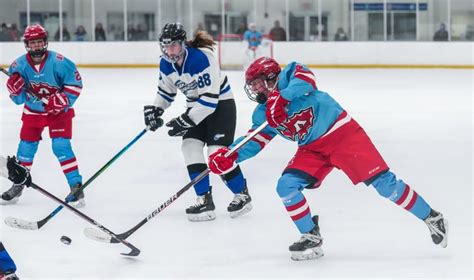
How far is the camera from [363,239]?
3861mm

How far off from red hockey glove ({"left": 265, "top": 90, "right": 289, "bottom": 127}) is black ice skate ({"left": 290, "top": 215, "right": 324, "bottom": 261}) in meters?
0.48

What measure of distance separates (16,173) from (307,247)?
1136 millimetres

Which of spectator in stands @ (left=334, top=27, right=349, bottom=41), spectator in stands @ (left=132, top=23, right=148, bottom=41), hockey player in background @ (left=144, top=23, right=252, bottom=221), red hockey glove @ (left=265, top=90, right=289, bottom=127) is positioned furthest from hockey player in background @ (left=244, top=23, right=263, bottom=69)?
red hockey glove @ (left=265, top=90, right=289, bottom=127)

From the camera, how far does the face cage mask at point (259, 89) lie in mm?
3473

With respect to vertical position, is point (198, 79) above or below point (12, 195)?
above

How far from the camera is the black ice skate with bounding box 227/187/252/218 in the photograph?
438 cm

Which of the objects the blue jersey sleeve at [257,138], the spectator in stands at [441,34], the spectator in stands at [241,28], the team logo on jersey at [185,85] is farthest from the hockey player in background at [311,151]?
the spectator in stands at [241,28]

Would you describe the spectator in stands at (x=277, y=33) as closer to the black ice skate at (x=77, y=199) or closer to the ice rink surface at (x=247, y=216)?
the ice rink surface at (x=247, y=216)

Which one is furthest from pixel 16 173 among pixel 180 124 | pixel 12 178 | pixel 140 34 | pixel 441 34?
pixel 140 34

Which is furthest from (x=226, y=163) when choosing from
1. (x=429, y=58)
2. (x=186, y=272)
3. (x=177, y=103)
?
(x=429, y=58)

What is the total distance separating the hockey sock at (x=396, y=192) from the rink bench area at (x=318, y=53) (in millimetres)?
12331

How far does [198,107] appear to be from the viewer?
13.9 ft

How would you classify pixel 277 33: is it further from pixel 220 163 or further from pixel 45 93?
pixel 220 163

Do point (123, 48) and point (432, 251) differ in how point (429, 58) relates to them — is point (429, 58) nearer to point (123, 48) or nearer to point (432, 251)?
point (123, 48)
